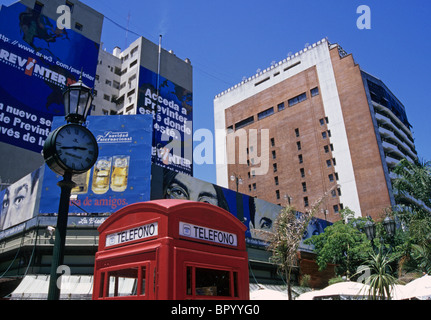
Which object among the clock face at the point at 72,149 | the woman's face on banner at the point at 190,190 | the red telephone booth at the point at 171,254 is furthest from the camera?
the woman's face on banner at the point at 190,190

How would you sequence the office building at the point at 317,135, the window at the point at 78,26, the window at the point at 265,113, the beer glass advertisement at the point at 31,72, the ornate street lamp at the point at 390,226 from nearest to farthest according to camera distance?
the ornate street lamp at the point at 390,226, the beer glass advertisement at the point at 31,72, the window at the point at 78,26, the office building at the point at 317,135, the window at the point at 265,113

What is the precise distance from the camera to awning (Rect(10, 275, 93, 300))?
2173cm

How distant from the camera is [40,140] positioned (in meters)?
44.3

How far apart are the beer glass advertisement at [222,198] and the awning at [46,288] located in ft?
26.6

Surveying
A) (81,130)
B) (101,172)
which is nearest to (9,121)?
(101,172)

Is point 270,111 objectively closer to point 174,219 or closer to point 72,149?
point 72,149

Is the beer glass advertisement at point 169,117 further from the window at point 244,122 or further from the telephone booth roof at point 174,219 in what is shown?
the telephone booth roof at point 174,219

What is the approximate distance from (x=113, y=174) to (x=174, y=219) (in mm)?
22937

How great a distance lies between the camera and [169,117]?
58.3 m

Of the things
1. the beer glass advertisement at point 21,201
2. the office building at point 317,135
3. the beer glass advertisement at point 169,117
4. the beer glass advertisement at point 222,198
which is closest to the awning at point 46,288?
the beer glass advertisement at point 21,201

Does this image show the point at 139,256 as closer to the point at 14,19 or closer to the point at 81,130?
the point at 81,130

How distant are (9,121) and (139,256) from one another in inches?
1686

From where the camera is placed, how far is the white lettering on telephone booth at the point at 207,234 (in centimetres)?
639

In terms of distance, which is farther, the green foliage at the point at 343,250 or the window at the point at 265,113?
the window at the point at 265,113
